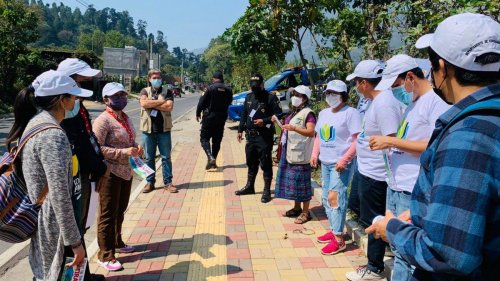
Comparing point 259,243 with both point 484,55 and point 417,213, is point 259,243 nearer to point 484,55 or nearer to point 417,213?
point 417,213

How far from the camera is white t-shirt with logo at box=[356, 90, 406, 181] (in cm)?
295

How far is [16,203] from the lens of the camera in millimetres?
2178

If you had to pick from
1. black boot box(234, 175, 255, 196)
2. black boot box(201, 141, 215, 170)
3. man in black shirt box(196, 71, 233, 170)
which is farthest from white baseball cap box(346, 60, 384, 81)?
black boot box(201, 141, 215, 170)

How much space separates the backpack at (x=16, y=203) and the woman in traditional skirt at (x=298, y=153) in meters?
3.00

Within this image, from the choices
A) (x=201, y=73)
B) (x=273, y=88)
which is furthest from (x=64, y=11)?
(x=273, y=88)

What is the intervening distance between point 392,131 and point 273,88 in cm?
990

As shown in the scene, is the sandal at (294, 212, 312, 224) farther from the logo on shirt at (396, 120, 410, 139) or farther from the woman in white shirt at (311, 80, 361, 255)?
the logo on shirt at (396, 120, 410, 139)

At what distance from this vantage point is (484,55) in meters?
1.30

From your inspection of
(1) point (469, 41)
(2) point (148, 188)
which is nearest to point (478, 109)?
(1) point (469, 41)

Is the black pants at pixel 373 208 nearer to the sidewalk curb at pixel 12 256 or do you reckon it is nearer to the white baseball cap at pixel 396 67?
the white baseball cap at pixel 396 67

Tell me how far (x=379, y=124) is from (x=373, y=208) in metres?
0.80

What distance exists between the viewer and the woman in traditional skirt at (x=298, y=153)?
4785 millimetres

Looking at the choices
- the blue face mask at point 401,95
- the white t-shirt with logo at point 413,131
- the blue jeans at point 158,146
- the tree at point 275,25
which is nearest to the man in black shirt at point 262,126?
the blue jeans at point 158,146

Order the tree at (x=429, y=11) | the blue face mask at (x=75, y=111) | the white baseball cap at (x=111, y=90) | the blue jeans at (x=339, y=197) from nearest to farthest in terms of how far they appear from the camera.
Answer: the blue face mask at (x=75, y=111), the tree at (x=429, y=11), the white baseball cap at (x=111, y=90), the blue jeans at (x=339, y=197)
